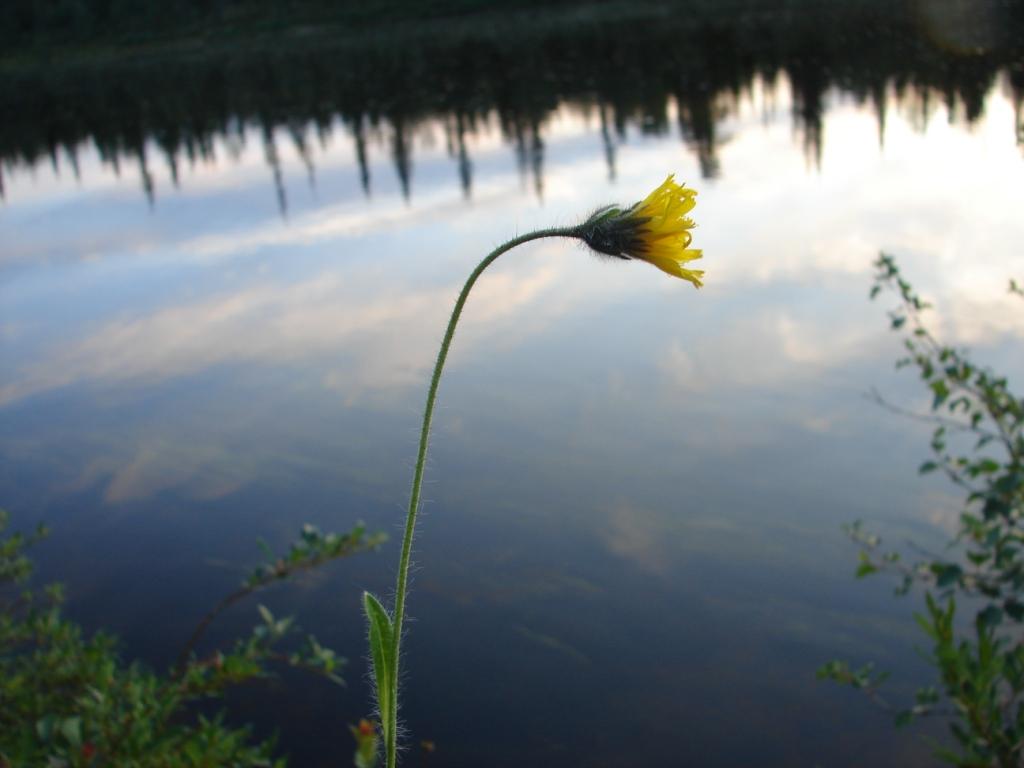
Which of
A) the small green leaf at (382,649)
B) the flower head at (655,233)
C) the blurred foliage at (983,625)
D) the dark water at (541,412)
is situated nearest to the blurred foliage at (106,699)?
the dark water at (541,412)

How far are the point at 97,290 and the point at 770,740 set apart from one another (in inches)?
310

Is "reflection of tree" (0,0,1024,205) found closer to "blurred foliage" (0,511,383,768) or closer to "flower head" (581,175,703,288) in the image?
"blurred foliage" (0,511,383,768)

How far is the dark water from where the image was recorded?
4207 mm

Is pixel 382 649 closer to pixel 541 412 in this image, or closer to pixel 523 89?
pixel 541 412

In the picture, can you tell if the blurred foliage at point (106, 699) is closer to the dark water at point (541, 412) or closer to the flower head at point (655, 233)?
the dark water at point (541, 412)

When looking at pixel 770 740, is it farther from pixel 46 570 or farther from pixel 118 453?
pixel 118 453

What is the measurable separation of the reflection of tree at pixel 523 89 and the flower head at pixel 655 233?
32.9 ft

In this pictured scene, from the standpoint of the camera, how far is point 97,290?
9.61 meters

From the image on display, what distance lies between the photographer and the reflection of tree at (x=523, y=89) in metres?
14.2

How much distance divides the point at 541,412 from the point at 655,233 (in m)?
4.65

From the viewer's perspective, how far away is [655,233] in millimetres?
1616

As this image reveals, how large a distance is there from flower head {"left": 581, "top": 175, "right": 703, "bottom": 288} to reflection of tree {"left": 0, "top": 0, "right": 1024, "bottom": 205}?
10.0 meters

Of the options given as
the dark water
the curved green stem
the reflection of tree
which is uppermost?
the curved green stem

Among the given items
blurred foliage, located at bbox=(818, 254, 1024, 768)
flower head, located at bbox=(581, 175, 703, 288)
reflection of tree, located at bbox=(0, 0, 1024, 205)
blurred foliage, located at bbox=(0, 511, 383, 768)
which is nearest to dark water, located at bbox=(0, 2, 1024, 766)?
reflection of tree, located at bbox=(0, 0, 1024, 205)
